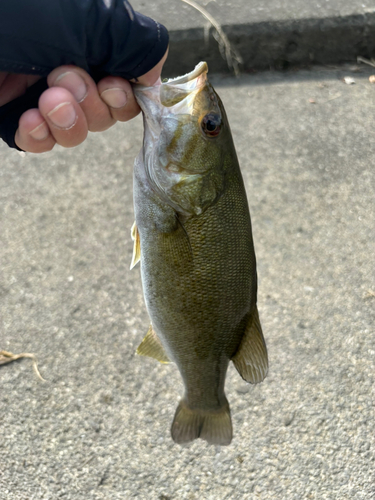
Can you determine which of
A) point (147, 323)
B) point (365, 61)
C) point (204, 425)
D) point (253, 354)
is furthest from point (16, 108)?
point (365, 61)

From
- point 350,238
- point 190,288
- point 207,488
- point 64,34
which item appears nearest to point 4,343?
point 207,488

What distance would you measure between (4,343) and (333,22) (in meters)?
4.18

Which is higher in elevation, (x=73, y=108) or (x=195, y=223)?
(x=73, y=108)

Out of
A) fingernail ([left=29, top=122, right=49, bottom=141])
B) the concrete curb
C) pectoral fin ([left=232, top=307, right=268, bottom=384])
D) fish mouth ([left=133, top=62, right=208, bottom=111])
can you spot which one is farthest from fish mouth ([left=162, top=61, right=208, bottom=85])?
the concrete curb

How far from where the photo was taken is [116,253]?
3.17m

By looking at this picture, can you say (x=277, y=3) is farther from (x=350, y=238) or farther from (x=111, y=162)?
(x=350, y=238)

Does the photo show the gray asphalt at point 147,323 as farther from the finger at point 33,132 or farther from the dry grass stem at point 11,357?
the finger at point 33,132

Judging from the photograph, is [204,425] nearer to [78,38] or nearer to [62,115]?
[62,115]

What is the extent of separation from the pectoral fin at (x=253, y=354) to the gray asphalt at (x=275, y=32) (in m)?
3.67

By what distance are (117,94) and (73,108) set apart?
150 mm

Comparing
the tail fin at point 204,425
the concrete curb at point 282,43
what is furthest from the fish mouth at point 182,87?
the concrete curb at point 282,43

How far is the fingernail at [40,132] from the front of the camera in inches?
59.9

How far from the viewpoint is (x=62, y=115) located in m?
1.48

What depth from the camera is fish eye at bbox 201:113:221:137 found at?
4.73 feet
